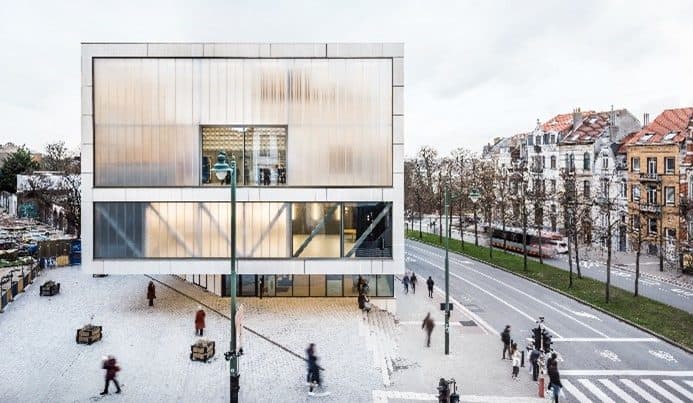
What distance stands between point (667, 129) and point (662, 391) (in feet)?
136

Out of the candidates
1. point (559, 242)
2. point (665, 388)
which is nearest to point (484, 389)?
point (665, 388)

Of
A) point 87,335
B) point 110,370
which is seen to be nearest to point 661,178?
point 87,335

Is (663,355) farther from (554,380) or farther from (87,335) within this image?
(87,335)

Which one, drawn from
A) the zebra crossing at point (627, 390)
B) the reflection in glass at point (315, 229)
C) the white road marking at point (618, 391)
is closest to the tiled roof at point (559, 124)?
the reflection in glass at point (315, 229)

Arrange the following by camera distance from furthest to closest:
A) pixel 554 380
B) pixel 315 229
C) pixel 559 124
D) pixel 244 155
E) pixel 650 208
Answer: pixel 559 124, pixel 650 208, pixel 315 229, pixel 244 155, pixel 554 380

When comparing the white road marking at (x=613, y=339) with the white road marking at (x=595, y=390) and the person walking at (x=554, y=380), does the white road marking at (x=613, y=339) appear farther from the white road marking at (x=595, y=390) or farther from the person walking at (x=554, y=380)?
the person walking at (x=554, y=380)

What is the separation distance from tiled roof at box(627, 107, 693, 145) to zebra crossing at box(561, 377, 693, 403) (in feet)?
121

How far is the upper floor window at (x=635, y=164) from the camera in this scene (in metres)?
58.1

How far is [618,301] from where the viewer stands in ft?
120

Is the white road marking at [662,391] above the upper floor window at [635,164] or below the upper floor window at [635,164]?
below

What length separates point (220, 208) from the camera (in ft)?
Result: 97.8

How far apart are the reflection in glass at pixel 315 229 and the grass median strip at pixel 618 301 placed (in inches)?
674

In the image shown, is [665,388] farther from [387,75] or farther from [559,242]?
[559,242]

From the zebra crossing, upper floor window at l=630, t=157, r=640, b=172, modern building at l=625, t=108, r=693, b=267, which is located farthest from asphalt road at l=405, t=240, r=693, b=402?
upper floor window at l=630, t=157, r=640, b=172
